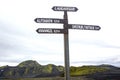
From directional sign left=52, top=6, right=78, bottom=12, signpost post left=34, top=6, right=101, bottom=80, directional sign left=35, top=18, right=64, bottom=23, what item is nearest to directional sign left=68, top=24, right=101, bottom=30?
signpost post left=34, top=6, right=101, bottom=80

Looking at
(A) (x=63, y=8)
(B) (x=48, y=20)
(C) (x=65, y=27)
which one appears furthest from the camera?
(A) (x=63, y=8)

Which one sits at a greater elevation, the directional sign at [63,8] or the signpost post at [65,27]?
the directional sign at [63,8]

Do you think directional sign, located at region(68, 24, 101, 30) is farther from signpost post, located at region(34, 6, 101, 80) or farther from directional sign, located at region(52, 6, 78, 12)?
directional sign, located at region(52, 6, 78, 12)

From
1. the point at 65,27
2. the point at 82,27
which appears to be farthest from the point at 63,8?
the point at 82,27

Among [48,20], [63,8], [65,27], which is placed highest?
[63,8]

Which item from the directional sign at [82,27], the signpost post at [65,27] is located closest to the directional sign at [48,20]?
the signpost post at [65,27]

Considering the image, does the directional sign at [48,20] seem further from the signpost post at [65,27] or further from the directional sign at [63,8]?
the directional sign at [63,8]

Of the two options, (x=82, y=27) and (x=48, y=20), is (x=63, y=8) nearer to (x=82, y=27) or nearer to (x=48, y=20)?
(x=48, y=20)

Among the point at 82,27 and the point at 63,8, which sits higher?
the point at 63,8

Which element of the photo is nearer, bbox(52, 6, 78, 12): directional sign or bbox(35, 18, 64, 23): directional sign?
bbox(35, 18, 64, 23): directional sign

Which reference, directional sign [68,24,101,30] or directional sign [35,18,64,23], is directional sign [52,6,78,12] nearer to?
directional sign [35,18,64,23]

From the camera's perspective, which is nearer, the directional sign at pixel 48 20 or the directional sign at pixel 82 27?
the directional sign at pixel 48 20

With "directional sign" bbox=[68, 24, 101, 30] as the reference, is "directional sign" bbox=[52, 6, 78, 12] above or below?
above

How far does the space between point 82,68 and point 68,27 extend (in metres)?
36.5
